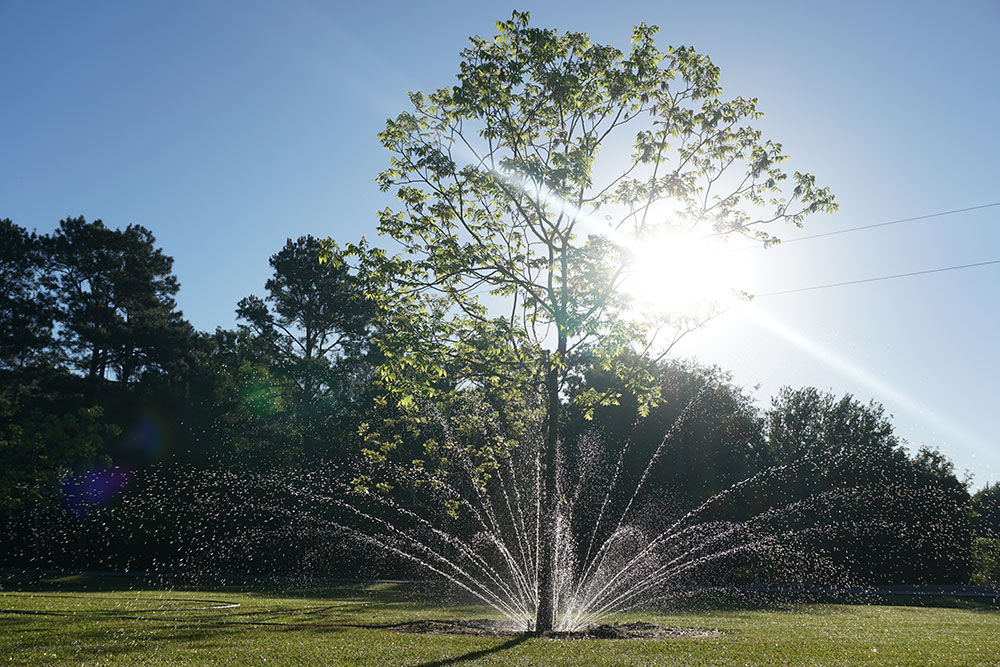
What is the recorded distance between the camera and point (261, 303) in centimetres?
4656

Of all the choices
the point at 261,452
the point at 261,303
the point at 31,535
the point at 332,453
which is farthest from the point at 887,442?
the point at 31,535

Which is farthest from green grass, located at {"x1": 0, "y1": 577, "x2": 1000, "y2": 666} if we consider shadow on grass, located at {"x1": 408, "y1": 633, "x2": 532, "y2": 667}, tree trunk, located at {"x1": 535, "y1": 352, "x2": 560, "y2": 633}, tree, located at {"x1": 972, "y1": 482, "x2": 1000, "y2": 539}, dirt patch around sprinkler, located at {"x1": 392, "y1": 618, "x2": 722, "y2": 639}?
tree, located at {"x1": 972, "y1": 482, "x2": 1000, "y2": 539}

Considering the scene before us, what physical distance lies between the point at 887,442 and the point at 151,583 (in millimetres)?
43584

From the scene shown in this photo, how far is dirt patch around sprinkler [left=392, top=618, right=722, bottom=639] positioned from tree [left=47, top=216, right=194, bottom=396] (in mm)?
34055

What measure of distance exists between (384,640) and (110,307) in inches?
1514

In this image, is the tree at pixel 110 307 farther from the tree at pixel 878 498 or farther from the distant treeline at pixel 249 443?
the tree at pixel 878 498

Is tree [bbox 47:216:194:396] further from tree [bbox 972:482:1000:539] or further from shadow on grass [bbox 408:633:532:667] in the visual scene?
tree [bbox 972:482:1000:539]

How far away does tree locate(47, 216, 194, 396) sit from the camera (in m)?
40.4

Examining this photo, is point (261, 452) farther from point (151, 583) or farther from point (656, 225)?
point (656, 225)

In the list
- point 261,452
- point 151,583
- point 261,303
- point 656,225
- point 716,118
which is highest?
point 261,303

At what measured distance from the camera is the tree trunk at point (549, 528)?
1310cm

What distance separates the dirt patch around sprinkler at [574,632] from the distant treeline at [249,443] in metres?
19.9

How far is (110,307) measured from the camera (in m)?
41.4


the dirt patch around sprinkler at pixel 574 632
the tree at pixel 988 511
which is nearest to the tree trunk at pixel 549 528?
the dirt patch around sprinkler at pixel 574 632
